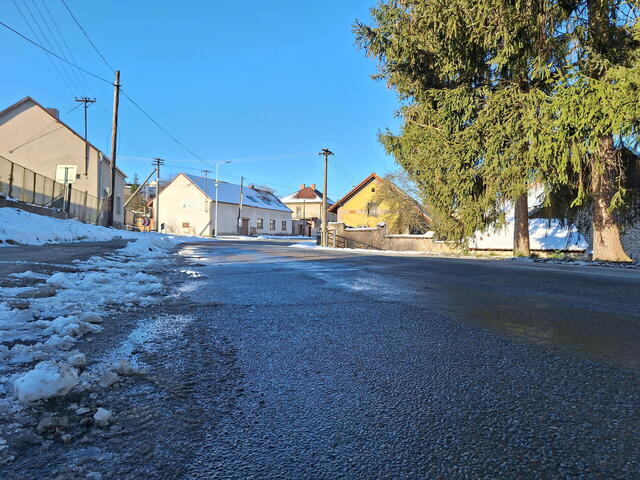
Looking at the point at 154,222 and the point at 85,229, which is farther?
the point at 154,222

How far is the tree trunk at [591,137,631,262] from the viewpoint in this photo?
42.2ft

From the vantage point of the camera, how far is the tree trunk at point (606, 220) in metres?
12.9

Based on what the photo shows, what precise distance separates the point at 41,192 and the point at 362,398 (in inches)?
989

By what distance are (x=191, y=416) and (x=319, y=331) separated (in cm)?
161

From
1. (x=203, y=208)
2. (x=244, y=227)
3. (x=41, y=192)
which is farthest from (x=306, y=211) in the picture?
(x=41, y=192)

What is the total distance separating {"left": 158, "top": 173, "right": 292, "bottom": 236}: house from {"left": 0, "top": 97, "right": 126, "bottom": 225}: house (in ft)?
74.4

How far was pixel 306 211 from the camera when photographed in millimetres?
79438

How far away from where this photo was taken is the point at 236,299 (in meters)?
4.60

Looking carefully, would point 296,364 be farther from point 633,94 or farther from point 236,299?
point 633,94

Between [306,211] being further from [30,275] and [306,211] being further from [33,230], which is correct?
[30,275]

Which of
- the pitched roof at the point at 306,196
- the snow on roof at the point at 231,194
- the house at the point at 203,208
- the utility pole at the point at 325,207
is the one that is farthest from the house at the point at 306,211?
the utility pole at the point at 325,207

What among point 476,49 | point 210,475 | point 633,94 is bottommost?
point 210,475

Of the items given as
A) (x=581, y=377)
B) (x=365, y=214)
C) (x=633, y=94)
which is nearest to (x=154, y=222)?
(x=365, y=214)

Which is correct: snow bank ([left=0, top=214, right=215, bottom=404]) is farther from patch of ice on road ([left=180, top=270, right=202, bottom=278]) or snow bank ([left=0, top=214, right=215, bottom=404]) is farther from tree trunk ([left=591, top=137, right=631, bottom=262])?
tree trunk ([left=591, top=137, right=631, bottom=262])
